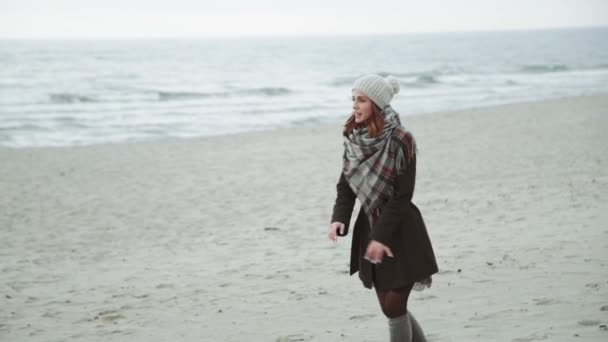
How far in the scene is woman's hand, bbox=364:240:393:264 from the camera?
9.32 feet

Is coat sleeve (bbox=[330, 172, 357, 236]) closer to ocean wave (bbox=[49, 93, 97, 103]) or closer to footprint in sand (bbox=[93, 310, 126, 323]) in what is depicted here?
footprint in sand (bbox=[93, 310, 126, 323])

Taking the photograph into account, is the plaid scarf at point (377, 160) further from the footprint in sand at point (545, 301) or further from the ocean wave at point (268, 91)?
the ocean wave at point (268, 91)

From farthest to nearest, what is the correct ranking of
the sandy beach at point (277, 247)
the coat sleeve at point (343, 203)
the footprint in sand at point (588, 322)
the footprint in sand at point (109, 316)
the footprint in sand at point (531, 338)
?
1. the footprint in sand at point (109, 316)
2. the sandy beach at point (277, 247)
3. the footprint in sand at point (588, 322)
4. the footprint in sand at point (531, 338)
5. the coat sleeve at point (343, 203)

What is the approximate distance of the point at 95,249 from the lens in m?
7.61

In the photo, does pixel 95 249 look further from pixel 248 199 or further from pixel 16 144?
pixel 16 144

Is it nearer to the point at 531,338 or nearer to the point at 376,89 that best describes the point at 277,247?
the point at 531,338

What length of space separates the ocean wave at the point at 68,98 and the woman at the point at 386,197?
1242 inches

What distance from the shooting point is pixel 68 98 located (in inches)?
1315

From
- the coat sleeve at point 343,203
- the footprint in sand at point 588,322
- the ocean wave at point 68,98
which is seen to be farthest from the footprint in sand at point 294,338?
the ocean wave at point 68,98

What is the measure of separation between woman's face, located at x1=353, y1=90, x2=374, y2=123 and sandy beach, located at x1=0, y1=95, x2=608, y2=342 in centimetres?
168

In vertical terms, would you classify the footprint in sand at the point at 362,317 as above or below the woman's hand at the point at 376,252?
below

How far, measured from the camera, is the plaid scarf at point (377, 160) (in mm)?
2844

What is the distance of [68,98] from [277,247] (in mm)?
28987

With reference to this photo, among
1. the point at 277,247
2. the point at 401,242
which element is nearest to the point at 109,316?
the point at 277,247
